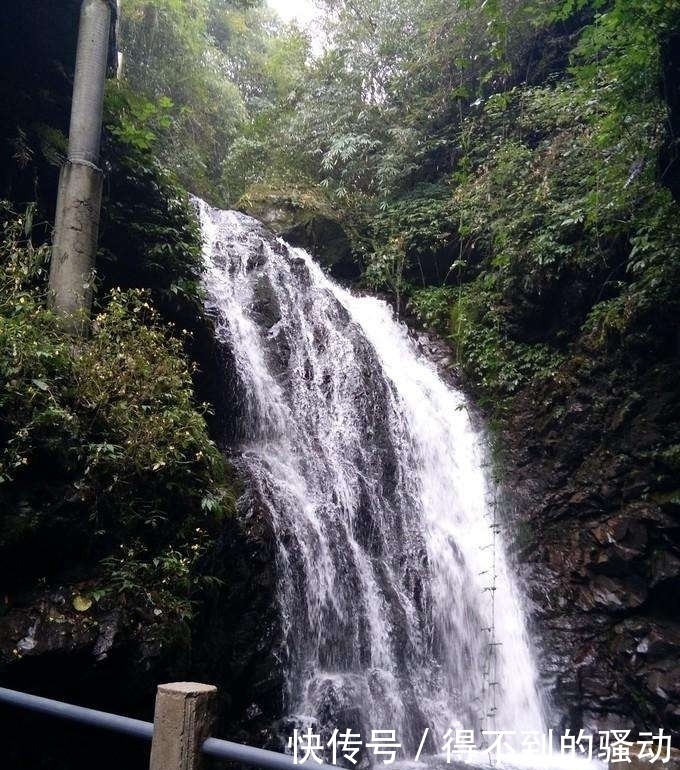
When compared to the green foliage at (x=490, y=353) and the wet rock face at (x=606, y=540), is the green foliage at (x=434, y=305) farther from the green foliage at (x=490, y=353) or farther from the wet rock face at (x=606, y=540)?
the wet rock face at (x=606, y=540)

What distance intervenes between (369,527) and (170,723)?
18.6ft

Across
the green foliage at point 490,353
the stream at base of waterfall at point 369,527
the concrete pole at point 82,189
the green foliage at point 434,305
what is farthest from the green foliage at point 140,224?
the green foliage at point 434,305

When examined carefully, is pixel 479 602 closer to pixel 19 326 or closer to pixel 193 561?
pixel 193 561

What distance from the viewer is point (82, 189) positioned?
5.75 m

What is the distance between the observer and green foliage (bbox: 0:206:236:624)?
4082 millimetres

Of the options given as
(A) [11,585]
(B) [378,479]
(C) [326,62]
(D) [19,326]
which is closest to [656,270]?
(B) [378,479]

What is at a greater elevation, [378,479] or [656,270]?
[656,270]

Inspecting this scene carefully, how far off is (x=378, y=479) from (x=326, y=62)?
1322 centimetres

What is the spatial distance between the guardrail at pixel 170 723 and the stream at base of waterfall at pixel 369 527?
3786mm

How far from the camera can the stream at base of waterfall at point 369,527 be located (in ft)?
19.4

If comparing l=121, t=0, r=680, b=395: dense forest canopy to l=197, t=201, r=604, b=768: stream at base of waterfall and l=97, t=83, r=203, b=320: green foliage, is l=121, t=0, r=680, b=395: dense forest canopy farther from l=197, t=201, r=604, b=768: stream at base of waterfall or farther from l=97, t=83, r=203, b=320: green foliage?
l=197, t=201, r=604, b=768: stream at base of waterfall

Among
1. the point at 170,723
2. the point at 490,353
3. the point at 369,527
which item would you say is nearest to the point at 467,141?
the point at 490,353

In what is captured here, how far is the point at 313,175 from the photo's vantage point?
50.0ft

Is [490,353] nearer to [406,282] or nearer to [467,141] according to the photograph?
[406,282]
